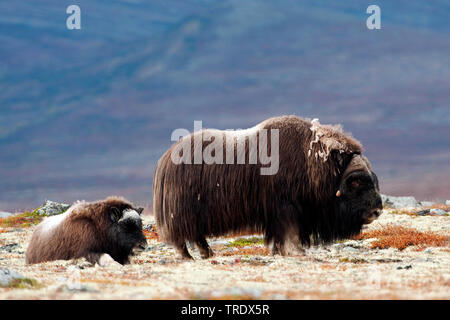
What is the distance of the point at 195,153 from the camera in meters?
9.90

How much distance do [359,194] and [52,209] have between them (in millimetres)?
19079

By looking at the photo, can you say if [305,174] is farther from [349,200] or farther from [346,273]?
[346,273]

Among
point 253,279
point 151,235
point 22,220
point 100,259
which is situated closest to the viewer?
point 253,279

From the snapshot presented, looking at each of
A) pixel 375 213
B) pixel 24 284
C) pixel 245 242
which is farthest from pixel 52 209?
pixel 24 284

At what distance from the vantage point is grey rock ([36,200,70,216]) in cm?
2459

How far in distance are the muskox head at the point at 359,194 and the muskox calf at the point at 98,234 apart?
12.0ft

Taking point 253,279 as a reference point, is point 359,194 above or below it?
above

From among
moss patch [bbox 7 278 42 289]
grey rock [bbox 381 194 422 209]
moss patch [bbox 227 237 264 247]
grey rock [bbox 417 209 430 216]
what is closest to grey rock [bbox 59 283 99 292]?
moss patch [bbox 7 278 42 289]

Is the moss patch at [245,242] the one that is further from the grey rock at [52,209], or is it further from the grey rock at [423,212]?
the grey rock at [52,209]

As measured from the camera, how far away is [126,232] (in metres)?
9.19

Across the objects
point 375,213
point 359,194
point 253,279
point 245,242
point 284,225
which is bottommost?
point 245,242

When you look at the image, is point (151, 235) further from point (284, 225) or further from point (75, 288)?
point (75, 288)
